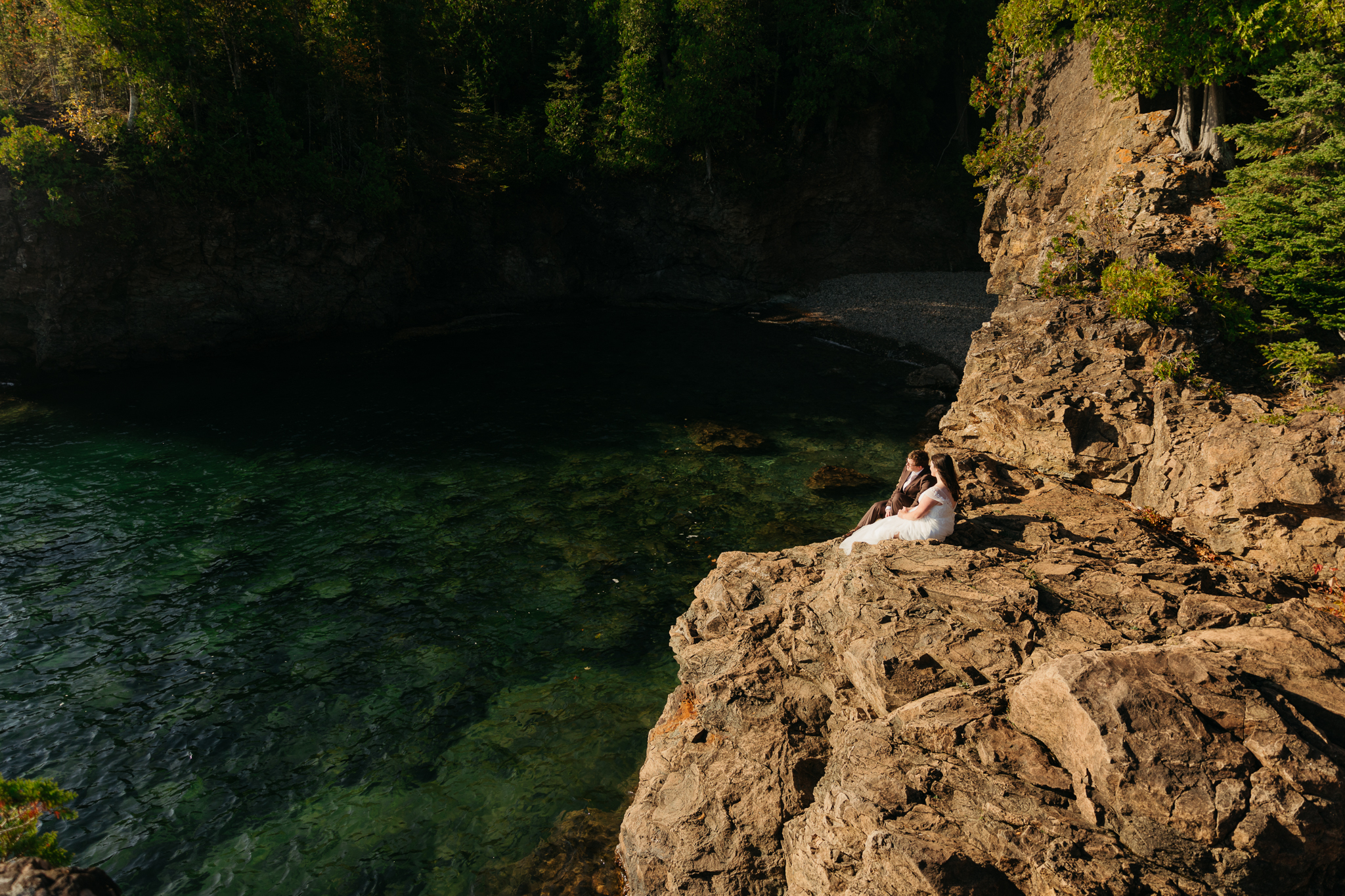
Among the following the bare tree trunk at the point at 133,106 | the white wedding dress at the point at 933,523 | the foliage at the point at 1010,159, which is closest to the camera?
the white wedding dress at the point at 933,523

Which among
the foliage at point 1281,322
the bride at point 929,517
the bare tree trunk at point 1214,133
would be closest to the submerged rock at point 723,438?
Result: the bride at point 929,517

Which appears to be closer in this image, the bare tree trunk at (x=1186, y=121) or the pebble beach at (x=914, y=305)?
the bare tree trunk at (x=1186, y=121)

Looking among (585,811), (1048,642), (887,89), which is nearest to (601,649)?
(585,811)

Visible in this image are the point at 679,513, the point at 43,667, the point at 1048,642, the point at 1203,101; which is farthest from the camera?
the point at 679,513

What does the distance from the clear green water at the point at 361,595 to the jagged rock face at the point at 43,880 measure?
3.68 meters

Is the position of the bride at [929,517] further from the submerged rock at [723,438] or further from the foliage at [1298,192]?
the submerged rock at [723,438]

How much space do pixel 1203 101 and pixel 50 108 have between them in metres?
41.5

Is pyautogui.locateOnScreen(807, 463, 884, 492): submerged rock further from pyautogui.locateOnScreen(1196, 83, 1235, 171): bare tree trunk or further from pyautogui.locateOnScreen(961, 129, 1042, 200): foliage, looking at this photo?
pyautogui.locateOnScreen(961, 129, 1042, 200): foliage

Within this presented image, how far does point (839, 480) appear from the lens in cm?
1978

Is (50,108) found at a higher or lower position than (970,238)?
higher

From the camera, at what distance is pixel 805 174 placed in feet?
149

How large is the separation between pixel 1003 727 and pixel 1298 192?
1259 cm

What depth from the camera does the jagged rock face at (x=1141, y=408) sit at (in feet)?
31.9

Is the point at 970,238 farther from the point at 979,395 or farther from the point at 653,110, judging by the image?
the point at 979,395
